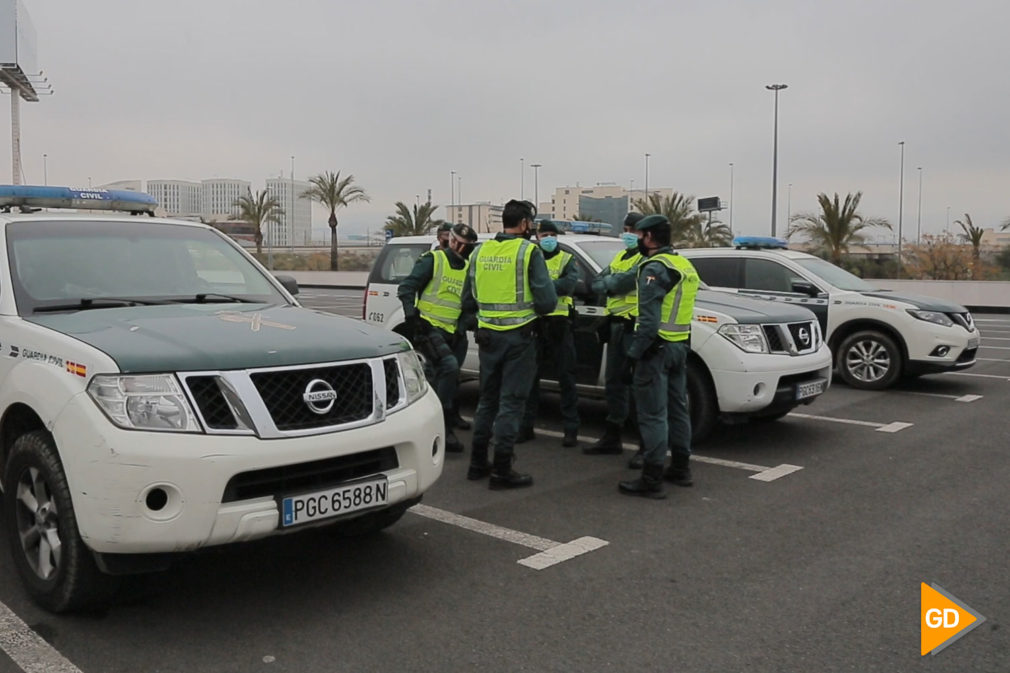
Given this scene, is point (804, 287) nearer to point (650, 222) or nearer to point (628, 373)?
point (628, 373)

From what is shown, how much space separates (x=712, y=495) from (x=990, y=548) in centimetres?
162

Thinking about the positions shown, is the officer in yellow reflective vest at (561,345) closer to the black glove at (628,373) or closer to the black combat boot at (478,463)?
the black glove at (628,373)

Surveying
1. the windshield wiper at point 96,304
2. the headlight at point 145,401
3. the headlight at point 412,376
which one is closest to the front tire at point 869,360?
the headlight at point 412,376

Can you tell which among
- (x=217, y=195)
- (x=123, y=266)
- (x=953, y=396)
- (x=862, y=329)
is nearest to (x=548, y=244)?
(x=123, y=266)

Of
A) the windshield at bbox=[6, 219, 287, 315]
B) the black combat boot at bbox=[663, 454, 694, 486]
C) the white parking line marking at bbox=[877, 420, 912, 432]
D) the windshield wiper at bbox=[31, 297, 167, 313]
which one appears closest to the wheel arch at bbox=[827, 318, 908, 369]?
the white parking line marking at bbox=[877, 420, 912, 432]

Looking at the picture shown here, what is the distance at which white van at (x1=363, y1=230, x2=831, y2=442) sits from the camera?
6.93 m

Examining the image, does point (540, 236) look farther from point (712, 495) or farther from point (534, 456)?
point (712, 495)

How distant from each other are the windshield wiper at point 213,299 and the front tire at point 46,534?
118 cm

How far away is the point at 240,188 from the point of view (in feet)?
187

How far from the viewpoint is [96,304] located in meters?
4.46

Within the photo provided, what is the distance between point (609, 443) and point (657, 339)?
1588mm

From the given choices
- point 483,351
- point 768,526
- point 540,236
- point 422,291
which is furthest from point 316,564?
point 540,236

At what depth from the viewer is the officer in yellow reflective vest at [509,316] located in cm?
578

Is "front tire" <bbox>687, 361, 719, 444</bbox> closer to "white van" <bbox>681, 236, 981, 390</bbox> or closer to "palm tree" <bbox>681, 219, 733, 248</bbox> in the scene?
"white van" <bbox>681, 236, 981, 390</bbox>
